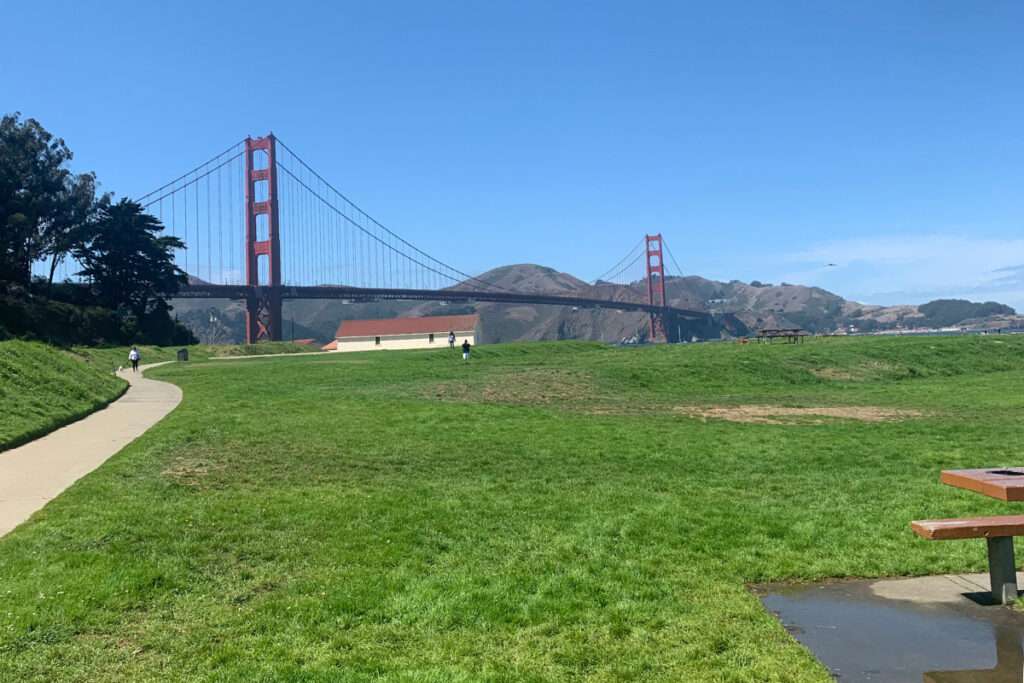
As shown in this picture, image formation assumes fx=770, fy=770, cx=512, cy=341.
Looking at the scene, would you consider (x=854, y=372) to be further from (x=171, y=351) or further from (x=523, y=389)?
(x=171, y=351)

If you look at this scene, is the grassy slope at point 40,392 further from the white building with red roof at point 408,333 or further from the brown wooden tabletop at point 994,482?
the white building with red roof at point 408,333

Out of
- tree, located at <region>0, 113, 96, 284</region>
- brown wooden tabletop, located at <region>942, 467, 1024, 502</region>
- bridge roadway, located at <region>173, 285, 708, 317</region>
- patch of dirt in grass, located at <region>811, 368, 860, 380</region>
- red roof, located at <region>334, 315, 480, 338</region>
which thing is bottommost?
patch of dirt in grass, located at <region>811, 368, 860, 380</region>

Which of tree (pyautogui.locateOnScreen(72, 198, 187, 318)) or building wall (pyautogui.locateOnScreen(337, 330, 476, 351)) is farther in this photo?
building wall (pyautogui.locateOnScreen(337, 330, 476, 351))

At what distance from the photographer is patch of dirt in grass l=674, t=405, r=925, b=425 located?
1655 cm

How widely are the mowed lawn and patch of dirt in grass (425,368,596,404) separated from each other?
432 centimetres

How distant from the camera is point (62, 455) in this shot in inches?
456

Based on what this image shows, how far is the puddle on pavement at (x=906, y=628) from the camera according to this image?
4316 mm

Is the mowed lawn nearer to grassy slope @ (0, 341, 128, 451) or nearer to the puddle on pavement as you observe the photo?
the puddle on pavement

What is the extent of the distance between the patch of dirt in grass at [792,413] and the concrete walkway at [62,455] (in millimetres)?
11612

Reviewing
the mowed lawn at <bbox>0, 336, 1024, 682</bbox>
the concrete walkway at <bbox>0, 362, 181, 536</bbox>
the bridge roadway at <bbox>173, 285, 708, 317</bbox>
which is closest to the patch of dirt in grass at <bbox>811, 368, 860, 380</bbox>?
the mowed lawn at <bbox>0, 336, 1024, 682</bbox>

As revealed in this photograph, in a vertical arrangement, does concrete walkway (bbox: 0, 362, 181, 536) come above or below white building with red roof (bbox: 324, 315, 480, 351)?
below

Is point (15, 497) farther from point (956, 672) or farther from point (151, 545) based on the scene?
point (956, 672)

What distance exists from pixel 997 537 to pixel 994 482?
1.26ft

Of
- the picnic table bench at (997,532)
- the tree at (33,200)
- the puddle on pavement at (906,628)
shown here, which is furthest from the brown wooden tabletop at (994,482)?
the tree at (33,200)
